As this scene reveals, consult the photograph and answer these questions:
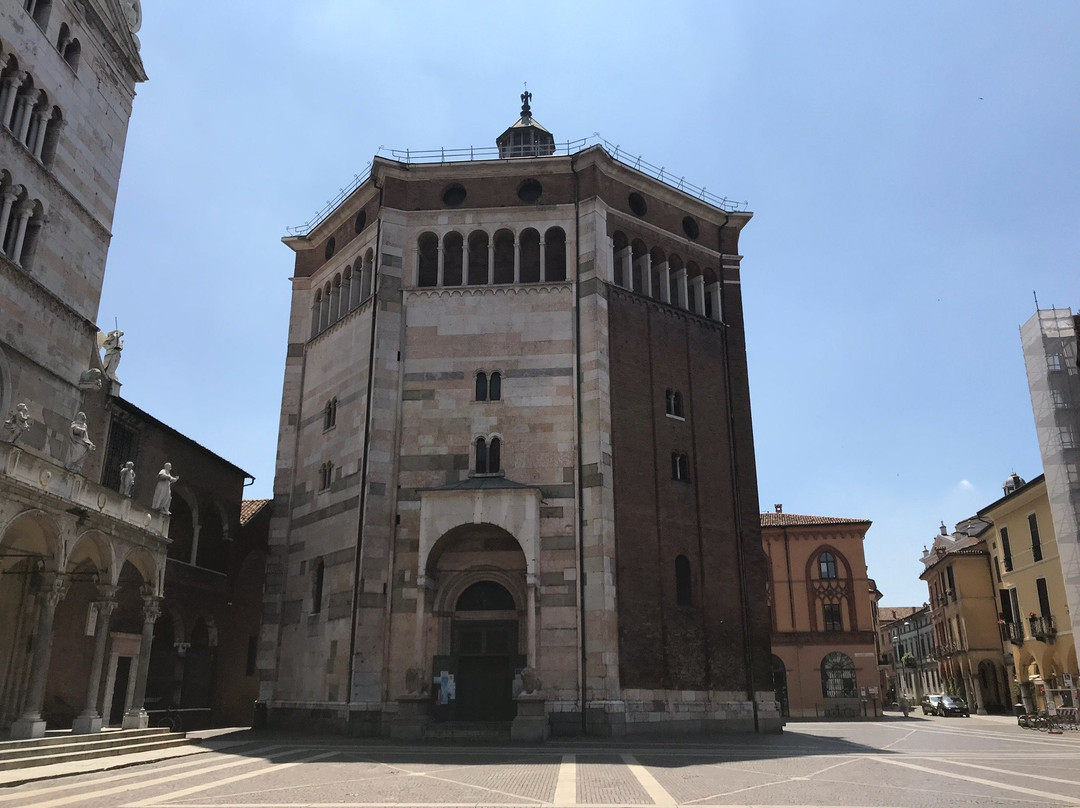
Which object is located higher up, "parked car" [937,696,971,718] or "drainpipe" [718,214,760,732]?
"drainpipe" [718,214,760,732]

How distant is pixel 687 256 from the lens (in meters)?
34.9

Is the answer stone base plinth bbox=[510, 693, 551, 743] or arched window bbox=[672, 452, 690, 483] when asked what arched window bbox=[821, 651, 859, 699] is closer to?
arched window bbox=[672, 452, 690, 483]

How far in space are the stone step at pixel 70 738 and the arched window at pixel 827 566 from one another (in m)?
43.5

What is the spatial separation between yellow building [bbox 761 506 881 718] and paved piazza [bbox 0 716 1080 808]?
3005 centimetres

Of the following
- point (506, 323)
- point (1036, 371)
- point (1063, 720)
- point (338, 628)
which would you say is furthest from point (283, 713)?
point (1036, 371)

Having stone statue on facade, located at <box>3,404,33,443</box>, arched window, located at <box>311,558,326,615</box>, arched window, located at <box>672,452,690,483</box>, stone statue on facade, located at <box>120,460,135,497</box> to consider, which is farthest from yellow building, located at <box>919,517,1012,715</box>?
stone statue on facade, located at <box>3,404,33,443</box>

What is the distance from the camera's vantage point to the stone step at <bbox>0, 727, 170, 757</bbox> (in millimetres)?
18781

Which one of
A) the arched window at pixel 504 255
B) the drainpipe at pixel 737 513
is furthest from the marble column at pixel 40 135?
the drainpipe at pixel 737 513

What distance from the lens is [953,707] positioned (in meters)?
57.4

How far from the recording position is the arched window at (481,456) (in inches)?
1172

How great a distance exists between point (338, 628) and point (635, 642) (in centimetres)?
998

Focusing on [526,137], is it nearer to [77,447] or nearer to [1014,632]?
[77,447]

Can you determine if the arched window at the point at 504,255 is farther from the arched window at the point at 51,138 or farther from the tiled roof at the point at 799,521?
the tiled roof at the point at 799,521

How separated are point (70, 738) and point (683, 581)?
19.2 m
